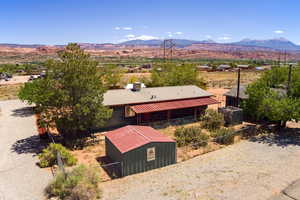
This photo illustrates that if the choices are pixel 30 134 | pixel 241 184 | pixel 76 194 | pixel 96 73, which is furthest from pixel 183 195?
pixel 30 134

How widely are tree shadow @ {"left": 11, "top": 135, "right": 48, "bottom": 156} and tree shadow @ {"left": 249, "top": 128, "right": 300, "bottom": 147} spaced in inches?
695

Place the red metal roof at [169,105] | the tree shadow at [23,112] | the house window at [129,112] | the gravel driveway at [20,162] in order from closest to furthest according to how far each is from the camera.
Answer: the gravel driveway at [20,162] → the red metal roof at [169,105] → the house window at [129,112] → the tree shadow at [23,112]

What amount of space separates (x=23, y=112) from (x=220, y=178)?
27507 mm

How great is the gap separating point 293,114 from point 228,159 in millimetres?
7464

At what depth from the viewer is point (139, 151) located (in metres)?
15.0

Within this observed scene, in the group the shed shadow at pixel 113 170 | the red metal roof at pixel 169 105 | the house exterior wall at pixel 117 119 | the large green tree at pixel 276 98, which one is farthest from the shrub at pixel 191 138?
the shed shadow at pixel 113 170

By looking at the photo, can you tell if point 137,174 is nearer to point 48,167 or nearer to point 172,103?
point 48,167

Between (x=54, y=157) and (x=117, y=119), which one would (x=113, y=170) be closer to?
(x=54, y=157)

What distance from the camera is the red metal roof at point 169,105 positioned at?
23.8m

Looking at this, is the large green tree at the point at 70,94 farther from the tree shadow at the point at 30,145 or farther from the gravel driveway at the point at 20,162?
the gravel driveway at the point at 20,162

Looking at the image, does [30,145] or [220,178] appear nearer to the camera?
[220,178]

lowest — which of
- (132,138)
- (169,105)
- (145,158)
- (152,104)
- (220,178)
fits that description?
(220,178)

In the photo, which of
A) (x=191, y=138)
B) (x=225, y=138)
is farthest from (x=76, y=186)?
(x=225, y=138)

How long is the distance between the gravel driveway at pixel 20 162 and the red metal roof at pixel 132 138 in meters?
4.63
